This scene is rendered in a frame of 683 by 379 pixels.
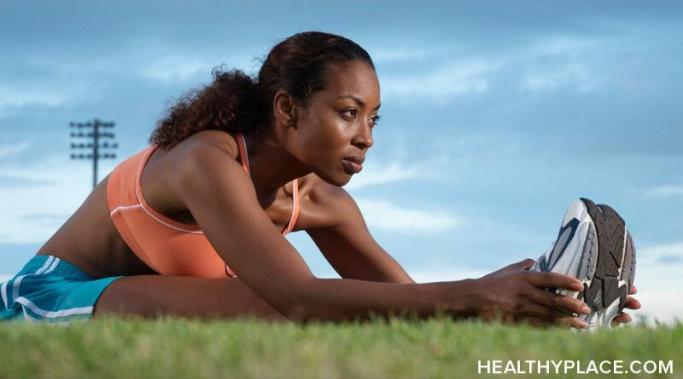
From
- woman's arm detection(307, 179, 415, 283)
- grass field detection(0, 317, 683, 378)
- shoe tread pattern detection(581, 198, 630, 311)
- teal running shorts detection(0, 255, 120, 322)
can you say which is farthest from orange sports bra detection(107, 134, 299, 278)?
shoe tread pattern detection(581, 198, 630, 311)

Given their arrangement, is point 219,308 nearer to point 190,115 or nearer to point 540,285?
point 190,115

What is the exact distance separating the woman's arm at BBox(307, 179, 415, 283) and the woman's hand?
1.51 metres

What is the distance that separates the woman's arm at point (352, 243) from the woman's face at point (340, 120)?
1074 mm

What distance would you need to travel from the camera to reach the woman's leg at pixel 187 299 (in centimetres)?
547

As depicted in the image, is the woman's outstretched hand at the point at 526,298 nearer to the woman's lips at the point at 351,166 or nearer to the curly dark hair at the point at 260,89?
the woman's lips at the point at 351,166

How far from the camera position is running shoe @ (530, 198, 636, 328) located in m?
5.16

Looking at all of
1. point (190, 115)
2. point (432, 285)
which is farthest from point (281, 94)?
point (432, 285)

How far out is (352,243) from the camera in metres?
6.77

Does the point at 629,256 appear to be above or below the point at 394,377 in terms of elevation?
above

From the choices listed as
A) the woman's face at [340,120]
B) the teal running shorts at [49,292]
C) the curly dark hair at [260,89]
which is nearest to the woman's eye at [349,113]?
the woman's face at [340,120]

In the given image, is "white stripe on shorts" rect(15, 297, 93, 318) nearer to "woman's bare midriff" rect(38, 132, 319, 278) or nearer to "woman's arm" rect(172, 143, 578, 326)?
"woman's bare midriff" rect(38, 132, 319, 278)

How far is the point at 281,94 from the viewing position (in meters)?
5.57

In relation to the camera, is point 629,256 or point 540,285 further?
point 629,256

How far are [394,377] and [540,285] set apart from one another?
163 centimetres
